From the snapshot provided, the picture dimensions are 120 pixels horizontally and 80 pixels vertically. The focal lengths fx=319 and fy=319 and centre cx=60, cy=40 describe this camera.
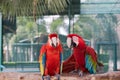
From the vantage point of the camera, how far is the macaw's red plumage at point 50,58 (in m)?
4.69

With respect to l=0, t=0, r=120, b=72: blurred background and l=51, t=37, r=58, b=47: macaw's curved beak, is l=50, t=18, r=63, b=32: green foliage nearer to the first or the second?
l=0, t=0, r=120, b=72: blurred background

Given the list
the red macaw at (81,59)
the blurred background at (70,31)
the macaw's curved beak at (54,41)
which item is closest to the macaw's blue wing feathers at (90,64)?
the red macaw at (81,59)

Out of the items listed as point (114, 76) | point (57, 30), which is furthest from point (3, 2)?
point (57, 30)

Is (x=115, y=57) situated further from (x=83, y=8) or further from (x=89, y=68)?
(x=89, y=68)

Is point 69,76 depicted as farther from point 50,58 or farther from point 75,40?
point 75,40

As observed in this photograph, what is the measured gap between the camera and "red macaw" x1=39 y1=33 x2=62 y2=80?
469cm

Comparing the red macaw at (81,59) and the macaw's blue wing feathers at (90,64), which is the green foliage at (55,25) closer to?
the red macaw at (81,59)

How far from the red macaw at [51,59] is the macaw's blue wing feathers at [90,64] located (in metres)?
0.56

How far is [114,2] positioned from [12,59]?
411 cm

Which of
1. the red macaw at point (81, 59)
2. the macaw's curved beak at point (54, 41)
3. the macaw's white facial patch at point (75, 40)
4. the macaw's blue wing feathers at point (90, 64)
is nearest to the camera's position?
the macaw's curved beak at point (54, 41)

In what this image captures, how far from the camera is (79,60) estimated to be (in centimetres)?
525

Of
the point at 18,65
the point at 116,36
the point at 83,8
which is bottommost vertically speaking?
the point at 18,65

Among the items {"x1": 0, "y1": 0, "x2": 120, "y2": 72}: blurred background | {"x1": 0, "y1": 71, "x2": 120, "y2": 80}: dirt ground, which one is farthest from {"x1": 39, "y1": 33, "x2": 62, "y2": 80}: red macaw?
{"x1": 0, "y1": 0, "x2": 120, "y2": 72}: blurred background

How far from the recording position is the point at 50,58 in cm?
479
